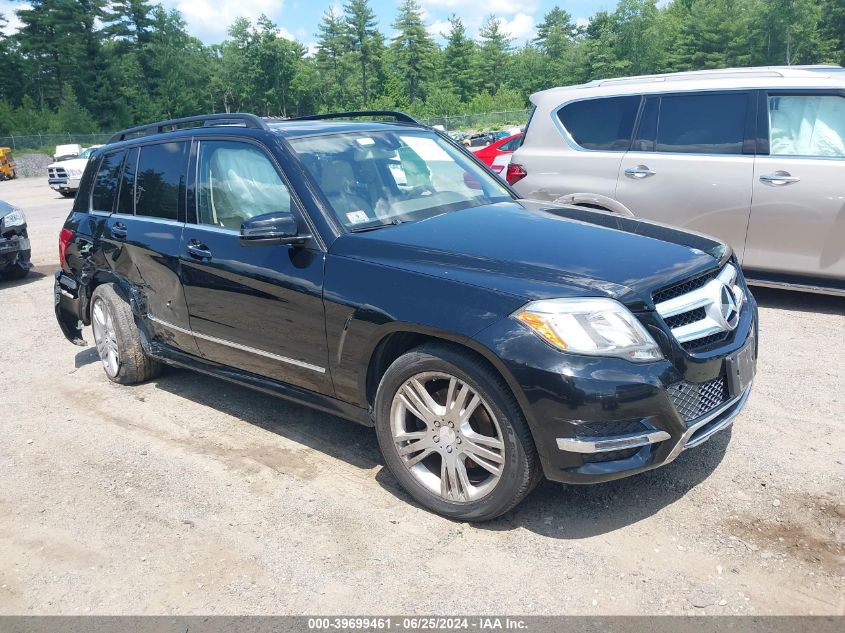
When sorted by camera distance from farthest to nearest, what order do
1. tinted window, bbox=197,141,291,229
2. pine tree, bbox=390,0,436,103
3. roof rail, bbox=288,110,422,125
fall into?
pine tree, bbox=390,0,436,103, roof rail, bbox=288,110,422,125, tinted window, bbox=197,141,291,229

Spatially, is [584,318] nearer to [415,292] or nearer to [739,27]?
[415,292]

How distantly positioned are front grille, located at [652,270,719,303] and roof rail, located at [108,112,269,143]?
7.80 feet

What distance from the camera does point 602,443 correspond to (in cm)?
292

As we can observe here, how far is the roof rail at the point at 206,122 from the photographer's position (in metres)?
4.35

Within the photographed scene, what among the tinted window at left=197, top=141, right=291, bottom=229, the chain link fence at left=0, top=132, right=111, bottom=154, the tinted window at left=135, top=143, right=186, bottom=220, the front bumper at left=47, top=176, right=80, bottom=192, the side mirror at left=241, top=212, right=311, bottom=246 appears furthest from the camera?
the chain link fence at left=0, top=132, right=111, bottom=154

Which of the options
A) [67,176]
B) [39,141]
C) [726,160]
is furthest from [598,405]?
[39,141]

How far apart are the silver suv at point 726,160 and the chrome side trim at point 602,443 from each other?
3.94m

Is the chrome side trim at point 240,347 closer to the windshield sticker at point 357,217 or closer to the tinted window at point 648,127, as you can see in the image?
the windshield sticker at point 357,217

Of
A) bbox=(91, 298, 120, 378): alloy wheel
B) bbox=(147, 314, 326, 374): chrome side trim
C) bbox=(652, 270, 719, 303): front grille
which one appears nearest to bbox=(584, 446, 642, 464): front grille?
bbox=(652, 270, 719, 303): front grille

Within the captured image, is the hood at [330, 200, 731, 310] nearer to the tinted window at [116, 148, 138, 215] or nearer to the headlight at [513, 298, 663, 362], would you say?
the headlight at [513, 298, 663, 362]

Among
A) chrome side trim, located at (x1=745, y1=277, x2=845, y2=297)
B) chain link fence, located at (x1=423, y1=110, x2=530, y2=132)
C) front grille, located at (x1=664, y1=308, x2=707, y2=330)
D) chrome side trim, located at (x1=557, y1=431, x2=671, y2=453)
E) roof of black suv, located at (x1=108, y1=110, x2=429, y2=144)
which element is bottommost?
chain link fence, located at (x1=423, y1=110, x2=530, y2=132)

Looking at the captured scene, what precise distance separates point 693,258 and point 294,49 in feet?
335

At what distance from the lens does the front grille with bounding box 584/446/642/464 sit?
297 centimetres

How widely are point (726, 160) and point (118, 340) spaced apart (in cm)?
517
